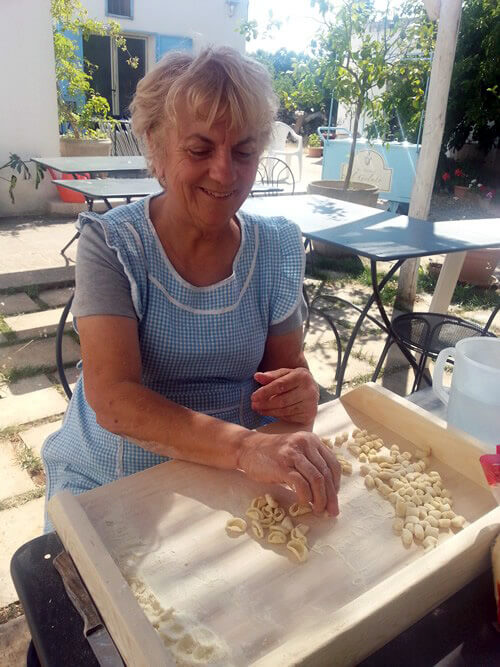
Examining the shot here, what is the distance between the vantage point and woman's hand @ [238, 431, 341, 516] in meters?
0.88

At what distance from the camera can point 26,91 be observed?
5879mm

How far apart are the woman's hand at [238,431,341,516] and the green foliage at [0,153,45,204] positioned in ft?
18.0

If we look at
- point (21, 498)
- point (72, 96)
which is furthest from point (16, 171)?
point (21, 498)

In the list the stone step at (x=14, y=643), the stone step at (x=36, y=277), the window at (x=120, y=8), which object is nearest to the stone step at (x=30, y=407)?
the stone step at (x=14, y=643)

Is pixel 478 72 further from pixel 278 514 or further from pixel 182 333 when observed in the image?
pixel 278 514

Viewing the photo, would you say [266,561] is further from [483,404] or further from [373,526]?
[483,404]

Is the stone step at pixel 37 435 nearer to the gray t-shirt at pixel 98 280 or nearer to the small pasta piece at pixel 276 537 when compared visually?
the gray t-shirt at pixel 98 280

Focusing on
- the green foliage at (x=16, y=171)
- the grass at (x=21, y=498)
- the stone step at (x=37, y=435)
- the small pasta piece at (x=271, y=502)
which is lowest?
the grass at (x=21, y=498)

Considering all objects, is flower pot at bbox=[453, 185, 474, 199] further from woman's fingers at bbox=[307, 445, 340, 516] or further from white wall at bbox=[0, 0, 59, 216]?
woman's fingers at bbox=[307, 445, 340, 516]

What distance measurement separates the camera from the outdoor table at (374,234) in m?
2.54

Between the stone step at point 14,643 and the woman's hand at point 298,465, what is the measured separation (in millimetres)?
1049

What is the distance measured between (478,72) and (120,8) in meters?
7.11

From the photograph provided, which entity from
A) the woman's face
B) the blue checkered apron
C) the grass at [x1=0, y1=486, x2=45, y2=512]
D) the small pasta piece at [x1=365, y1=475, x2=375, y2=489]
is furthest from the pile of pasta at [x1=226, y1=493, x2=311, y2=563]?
the grass at [x1=0, y1=486, x2=45, y2=512]

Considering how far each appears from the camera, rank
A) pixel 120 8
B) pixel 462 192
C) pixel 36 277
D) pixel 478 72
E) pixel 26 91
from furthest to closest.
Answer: pixel 120 8
pixel 462 192
pixel 478 72
pixel 26 91
pixel 36 277
